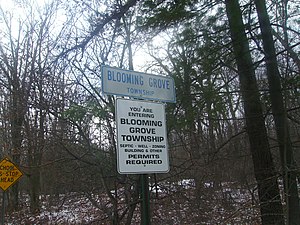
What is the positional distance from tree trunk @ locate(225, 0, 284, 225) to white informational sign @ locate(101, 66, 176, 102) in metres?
3.84

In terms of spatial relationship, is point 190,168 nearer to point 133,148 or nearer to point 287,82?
point 287,82

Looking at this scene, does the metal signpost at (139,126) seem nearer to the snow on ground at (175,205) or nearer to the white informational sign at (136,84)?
the white informational sign at (136,84)

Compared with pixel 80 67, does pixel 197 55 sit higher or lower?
lower

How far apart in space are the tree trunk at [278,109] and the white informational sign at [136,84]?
3.43 metres

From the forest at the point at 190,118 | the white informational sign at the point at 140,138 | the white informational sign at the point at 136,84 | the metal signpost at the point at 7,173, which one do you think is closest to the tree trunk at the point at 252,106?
the forest at the point at 190,118

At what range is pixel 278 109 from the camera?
23.0ft

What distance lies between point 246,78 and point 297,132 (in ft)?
7.54

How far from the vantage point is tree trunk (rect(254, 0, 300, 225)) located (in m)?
6.59

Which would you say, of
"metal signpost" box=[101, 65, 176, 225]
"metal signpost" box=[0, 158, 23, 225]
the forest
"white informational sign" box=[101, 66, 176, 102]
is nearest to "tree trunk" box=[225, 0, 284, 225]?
the forest

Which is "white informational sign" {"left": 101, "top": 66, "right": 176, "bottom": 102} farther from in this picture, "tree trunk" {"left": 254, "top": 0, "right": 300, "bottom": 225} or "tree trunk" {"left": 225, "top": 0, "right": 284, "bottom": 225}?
"tree trunk" {"left": 225, "top": 0, "right": 284, "bottom": 225}

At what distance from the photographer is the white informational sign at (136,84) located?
3.63 metres

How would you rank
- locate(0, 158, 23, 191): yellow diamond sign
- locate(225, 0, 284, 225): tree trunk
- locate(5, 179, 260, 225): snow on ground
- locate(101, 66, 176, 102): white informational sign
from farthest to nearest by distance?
locate(0, 158, 23, 191): yellow diamond sign
locate(5, 179, 260, 225): snow on ground
locate(225, 0, 284, 225): tree trunk
locate(101, 66, 176, 102): white informational sign

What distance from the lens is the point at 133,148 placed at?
3.40m

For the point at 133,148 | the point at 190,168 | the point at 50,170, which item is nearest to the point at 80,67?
the point at 50,170
